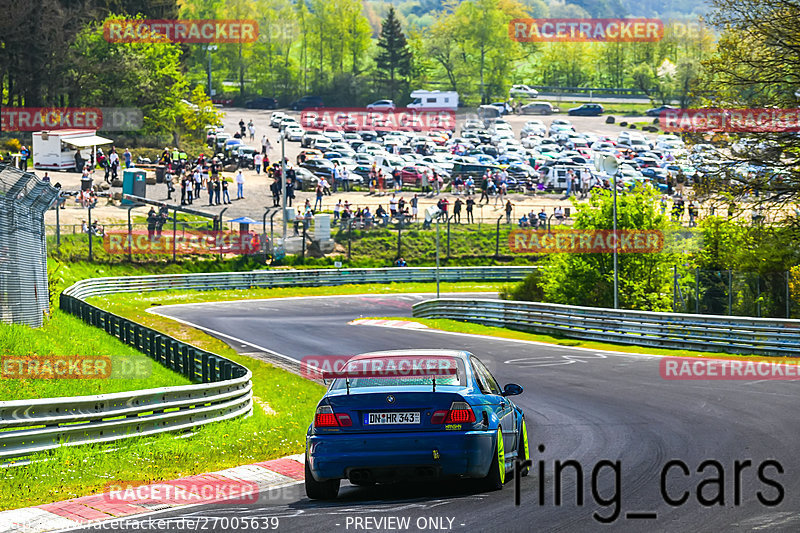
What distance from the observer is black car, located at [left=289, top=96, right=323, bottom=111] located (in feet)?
426

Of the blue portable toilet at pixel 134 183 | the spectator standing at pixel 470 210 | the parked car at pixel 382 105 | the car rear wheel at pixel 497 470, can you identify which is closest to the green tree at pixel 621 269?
the spectator standing at pixel 470 210

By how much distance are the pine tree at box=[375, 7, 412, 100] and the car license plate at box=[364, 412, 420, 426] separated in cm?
13245

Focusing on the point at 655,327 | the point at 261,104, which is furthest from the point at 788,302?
the point at 261,104

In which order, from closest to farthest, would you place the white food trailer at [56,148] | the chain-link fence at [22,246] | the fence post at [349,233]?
the chain-link fence at [22,246], the fence post at [349,233], the white food trailer at [56,148]

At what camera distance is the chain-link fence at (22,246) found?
802 inches

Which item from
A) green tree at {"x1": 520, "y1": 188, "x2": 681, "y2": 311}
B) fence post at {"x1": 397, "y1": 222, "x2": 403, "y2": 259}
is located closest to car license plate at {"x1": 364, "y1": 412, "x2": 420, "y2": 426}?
green tree at {"x1": 520, "y1": 188, "x2": 681, "y2": 311}

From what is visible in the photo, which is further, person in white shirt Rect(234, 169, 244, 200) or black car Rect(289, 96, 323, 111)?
black car Rect(289, 96, 323, 111)

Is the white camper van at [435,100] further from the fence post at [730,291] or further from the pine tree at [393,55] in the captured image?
the fence post at [730,291]

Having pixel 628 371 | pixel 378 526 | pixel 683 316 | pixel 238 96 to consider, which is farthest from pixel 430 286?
pixel 238 96

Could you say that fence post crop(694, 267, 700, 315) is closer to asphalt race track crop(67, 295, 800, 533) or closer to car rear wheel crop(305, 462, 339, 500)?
asphalt race track crop(67, 295, 800, 533)

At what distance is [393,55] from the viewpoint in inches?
5546

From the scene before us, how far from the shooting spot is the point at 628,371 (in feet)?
73.3

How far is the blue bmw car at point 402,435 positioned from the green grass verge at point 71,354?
22.2ft

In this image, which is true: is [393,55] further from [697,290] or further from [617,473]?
[617,473]
